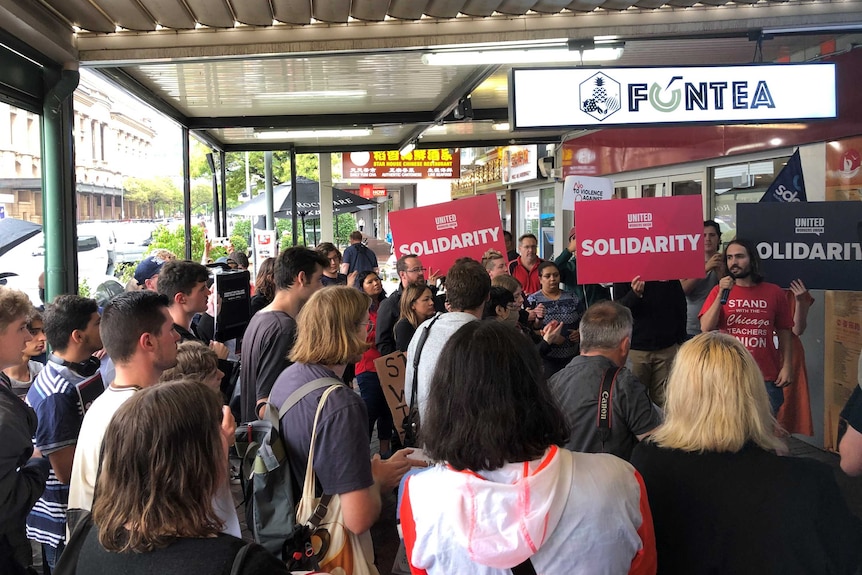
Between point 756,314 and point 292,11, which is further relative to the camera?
point 756,314

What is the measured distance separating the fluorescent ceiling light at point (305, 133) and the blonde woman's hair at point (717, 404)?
9.47m

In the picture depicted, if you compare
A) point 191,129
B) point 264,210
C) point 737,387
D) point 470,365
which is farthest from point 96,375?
point 264,210

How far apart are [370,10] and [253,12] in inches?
32.0

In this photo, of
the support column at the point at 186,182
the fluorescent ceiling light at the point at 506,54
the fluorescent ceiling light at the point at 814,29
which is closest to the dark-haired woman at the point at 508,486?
the fluorescent ceiling light at the point at 506,54

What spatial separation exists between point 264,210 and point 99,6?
1296 centimetres

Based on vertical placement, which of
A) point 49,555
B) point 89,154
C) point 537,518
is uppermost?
point 89,154

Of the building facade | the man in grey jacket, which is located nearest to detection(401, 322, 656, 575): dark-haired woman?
the man in grey jacket

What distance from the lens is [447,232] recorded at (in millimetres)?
7367

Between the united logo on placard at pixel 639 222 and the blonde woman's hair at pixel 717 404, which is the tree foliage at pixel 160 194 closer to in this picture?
the united logo on placard at pixel 639 222

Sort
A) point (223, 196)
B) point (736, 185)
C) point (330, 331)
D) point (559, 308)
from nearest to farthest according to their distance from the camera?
point (330, 331) < point (559, 308) < point (736, 185) < point (223, 196)

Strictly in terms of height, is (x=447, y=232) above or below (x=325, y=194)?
below

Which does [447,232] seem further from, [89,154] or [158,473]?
[158,473]

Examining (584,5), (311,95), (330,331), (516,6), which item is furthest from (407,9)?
(311,95)

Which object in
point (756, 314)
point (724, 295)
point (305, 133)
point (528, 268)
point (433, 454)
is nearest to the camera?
point (433, 454)
